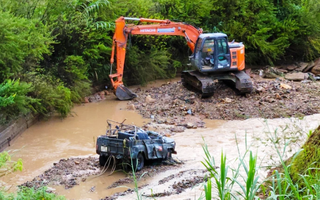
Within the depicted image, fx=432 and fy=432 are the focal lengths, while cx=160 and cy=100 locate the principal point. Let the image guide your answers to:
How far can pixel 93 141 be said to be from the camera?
37.2 feet

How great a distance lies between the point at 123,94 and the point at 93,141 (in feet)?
15.3

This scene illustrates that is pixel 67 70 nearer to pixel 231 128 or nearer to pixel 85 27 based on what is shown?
pixel 85 27

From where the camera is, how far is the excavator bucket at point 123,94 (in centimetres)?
1571

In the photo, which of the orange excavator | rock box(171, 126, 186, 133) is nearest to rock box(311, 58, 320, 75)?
the orange excavator

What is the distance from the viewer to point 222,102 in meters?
14.9

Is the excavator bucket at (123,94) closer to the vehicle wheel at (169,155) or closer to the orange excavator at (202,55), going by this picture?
the orange excavator at (202,55)

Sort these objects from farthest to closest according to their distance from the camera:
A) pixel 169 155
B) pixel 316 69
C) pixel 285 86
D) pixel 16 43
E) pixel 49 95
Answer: pixel 316 69 < pixel 285 86 < pixel 49 95 < pixel 16 43 < pixel 169 155

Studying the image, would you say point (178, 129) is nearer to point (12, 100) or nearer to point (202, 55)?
point (202, 55)

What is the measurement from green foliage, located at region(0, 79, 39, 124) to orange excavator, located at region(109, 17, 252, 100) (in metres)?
4.40

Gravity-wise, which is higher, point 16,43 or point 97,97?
point 16,43

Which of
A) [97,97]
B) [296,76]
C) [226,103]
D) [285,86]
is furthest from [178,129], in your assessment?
[296,76]

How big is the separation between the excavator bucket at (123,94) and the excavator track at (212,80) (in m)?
2.27

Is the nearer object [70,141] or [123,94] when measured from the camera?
[70,141]

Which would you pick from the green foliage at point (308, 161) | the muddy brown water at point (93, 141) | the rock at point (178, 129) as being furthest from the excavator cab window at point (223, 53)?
the green foliage at point (308, 161)
